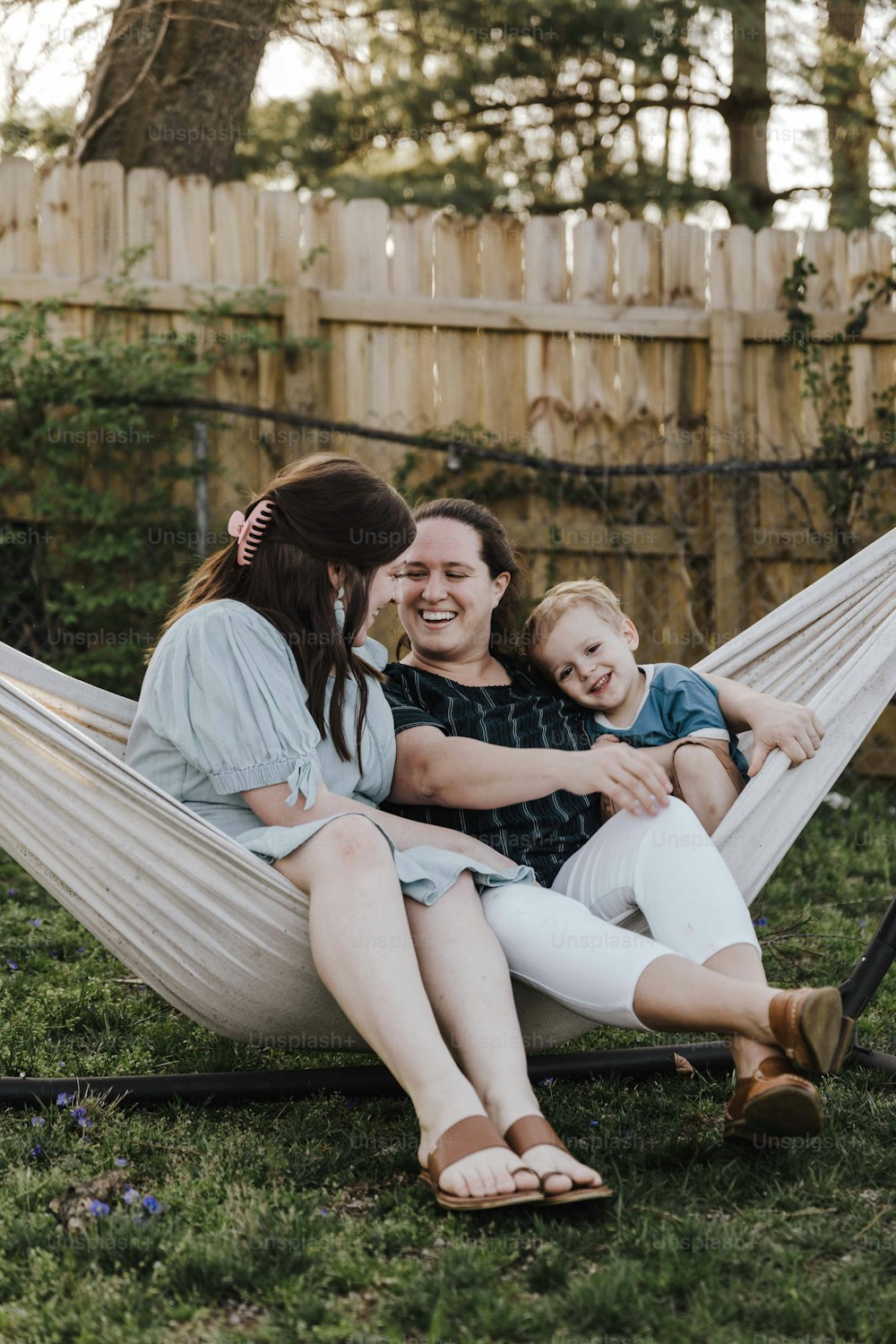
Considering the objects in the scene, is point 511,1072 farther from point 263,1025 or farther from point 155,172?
point 155,172

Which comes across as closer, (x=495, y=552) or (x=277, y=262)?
(x=495, y=552)

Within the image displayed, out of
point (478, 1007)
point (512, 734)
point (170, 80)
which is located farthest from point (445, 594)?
point (170, 80)

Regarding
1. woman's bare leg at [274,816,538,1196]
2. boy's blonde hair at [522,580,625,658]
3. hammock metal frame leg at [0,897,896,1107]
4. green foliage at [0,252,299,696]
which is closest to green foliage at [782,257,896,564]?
green foliage at [0,252,299,696]

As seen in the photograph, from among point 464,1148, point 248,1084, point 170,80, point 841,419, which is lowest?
point 248,1084

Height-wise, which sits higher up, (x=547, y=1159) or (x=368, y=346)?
(x=368, y=346)

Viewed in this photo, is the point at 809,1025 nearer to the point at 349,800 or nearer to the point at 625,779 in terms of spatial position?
the point at 625,779

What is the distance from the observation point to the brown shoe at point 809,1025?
153cm

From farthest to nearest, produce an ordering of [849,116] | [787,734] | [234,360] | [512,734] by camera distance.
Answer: [849,116]
[234,360]
[512,734]
[787,734]

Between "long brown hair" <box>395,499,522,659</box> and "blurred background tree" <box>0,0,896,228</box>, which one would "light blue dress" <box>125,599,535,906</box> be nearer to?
"long brown hair" <box>395,499,522,659</box>

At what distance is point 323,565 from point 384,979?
621mm

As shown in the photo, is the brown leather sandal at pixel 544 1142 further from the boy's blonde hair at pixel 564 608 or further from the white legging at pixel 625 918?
the boy's blonde hair at pixel 564 608

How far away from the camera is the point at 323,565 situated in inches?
75.3

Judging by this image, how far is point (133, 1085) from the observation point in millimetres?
1906

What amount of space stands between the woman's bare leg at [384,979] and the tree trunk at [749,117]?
5.44 m
